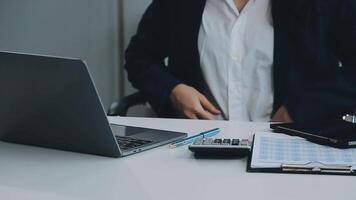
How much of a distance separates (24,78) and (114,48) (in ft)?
5.06

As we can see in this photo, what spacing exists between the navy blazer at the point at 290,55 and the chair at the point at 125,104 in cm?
3

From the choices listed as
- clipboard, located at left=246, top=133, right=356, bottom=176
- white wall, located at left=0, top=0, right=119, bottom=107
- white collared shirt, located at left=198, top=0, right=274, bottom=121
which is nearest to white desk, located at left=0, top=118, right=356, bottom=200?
clipboard, located at left=246, top=133, right=356, bottom=176

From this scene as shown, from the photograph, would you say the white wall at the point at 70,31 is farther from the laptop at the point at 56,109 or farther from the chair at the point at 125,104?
the laptop at the point at 56,109

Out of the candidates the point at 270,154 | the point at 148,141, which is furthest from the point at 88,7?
the point at 270,154

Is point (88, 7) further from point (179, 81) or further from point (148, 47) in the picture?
point (179, 81)

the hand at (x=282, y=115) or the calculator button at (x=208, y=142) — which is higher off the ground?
the calculator button at (x=208, y=142)

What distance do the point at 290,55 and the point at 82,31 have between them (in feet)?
3.51

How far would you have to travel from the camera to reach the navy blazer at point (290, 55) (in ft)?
5.38

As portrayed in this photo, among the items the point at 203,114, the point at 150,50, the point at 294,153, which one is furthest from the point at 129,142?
the point at 150,50

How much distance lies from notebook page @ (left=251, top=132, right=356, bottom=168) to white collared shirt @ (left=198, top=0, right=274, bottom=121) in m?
0.60

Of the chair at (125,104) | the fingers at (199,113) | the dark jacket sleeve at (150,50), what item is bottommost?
the chair at (125,104)

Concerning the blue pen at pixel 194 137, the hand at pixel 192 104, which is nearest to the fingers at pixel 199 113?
the hand at pixel 192 104

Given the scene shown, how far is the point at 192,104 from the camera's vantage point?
1711 mm

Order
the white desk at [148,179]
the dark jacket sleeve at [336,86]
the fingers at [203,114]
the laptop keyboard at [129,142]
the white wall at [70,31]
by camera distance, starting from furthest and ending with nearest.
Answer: the white wall at [70,31] < the fingers at [203,114] < the dark jacket sleeve at [336,86] < the laptop keyboard at [129,142] < the white desk at [148,179]
